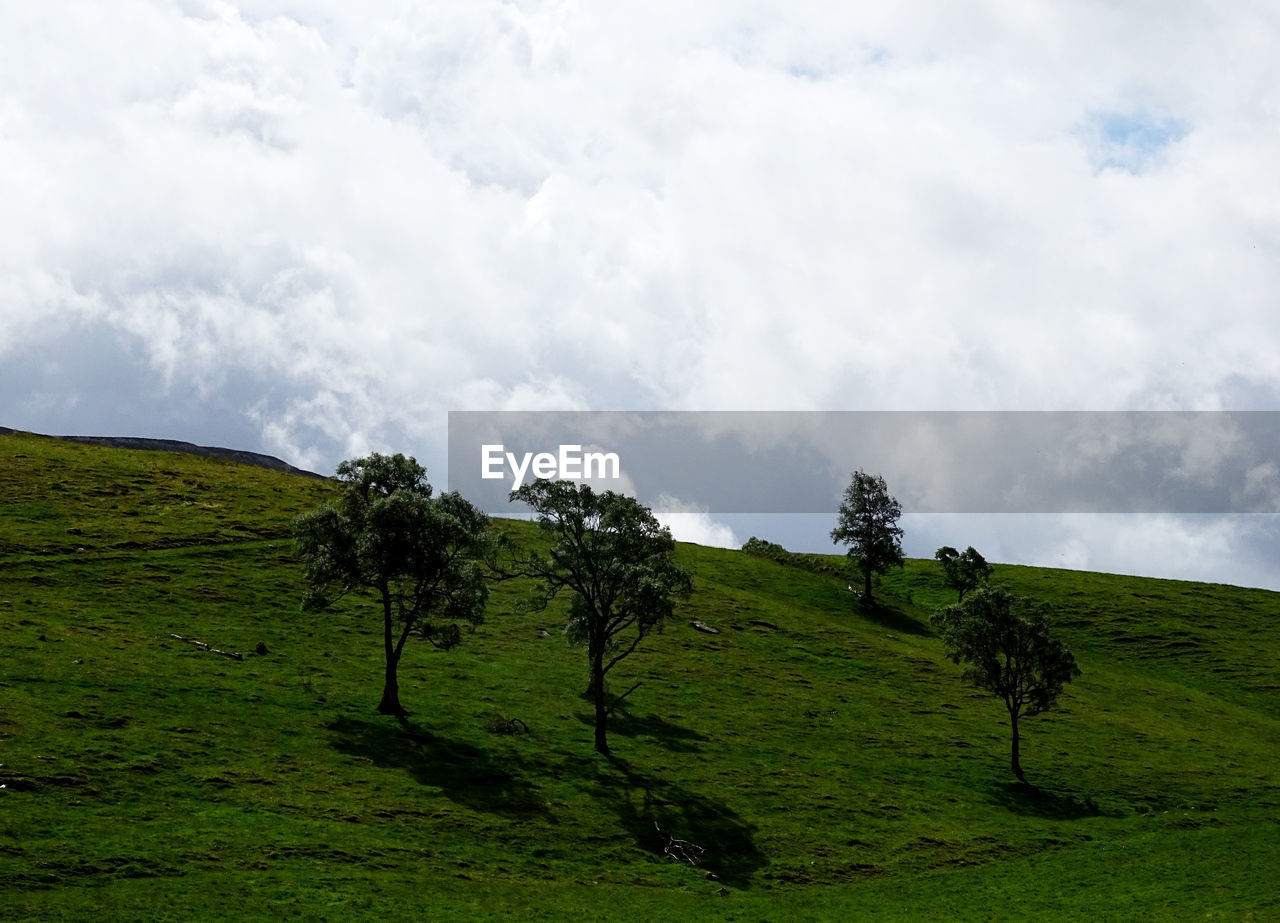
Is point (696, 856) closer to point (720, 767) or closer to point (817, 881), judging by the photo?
point (817, 881)

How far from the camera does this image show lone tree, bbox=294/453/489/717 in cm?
5994

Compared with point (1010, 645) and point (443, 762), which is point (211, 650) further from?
point (1010, 645)

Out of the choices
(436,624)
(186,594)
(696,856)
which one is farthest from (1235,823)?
(186,594)

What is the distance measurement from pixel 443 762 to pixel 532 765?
4.71 m

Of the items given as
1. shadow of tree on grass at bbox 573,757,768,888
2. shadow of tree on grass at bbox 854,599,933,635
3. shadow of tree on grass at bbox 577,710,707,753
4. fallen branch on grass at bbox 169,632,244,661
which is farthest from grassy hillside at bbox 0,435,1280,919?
shadow of tree on grass at bbox 854,599,933,635

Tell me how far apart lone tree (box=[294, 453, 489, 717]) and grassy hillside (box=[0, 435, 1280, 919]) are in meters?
5.67

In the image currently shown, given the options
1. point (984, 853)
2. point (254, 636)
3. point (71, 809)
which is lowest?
point (984, 853)

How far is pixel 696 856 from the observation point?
4634 cm

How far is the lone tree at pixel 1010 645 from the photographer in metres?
65.8

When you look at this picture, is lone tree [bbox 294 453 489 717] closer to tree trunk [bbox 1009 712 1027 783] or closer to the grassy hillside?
the grassy hillside

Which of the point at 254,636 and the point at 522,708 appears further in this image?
the point at 254,636

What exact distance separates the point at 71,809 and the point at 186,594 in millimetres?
38738

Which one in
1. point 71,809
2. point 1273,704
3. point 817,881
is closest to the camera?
point 71,809

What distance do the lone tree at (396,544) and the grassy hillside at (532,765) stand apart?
5.67 metres
